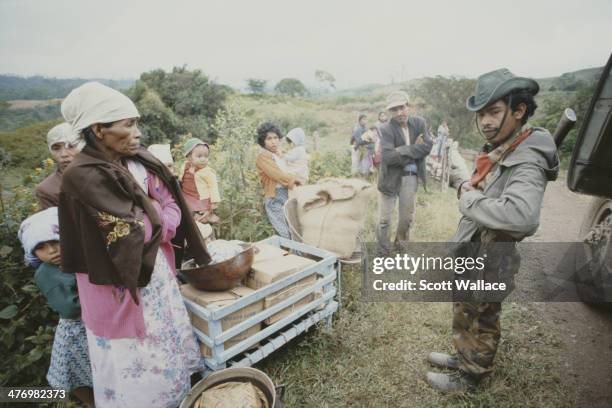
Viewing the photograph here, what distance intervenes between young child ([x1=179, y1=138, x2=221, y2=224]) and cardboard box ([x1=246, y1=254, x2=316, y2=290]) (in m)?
1.79

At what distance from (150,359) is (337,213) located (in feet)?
6.51

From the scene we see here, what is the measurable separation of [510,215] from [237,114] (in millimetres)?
3845

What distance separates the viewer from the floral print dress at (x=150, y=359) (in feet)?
6.66

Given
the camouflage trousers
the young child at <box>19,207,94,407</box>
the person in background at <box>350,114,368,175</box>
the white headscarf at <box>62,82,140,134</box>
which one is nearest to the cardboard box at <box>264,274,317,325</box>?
the camouflage trousers

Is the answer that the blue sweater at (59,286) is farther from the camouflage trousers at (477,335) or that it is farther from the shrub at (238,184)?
the camouflage trousers at (477,335)

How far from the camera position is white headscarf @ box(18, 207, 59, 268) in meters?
2.08

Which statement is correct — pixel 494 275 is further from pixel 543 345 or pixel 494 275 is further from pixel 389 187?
pixel 389 187

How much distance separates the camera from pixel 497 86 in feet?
6.54

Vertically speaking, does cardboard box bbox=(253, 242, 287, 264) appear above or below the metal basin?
below

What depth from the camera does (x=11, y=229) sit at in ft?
9.54

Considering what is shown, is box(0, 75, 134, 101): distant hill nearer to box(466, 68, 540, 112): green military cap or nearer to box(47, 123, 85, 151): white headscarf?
box(47, 123, 85, 151): white headscarf

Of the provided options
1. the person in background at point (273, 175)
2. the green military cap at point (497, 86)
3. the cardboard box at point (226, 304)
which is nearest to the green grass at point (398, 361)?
the cardboard box at point (226, 304)

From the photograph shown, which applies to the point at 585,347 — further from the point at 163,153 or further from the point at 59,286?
the point at 163,153

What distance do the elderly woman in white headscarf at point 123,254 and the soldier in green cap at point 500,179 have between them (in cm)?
192
